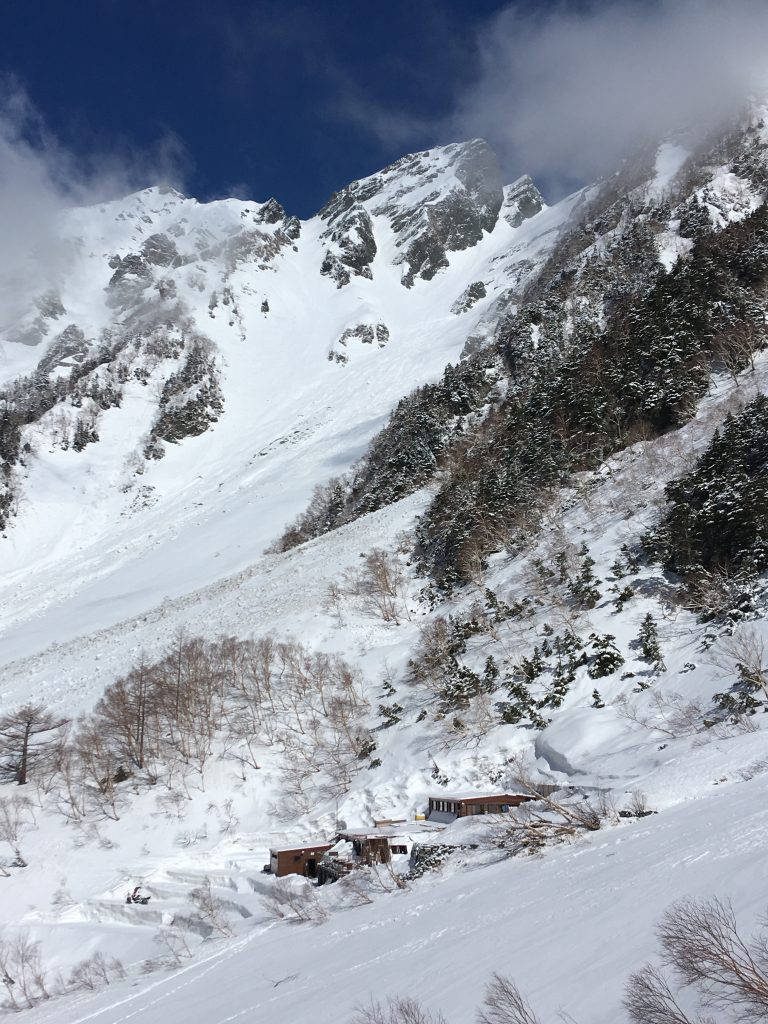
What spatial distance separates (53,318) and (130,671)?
149651mm

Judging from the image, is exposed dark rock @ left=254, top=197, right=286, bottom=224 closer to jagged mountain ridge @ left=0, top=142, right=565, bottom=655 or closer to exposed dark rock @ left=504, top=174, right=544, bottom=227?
jagged mountain ridge @ left=0, top=142, right=565, bottom=655

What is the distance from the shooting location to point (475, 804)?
23.4 metres

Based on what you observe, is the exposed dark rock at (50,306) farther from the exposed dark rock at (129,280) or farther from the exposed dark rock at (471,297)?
the exposed dark rock at (471,297)

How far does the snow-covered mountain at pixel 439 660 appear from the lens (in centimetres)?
1087

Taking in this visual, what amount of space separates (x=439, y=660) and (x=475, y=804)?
11.7 metres

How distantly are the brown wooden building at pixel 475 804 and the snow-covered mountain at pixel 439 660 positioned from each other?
1.48 m

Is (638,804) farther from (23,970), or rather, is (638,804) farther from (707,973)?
(23,970)

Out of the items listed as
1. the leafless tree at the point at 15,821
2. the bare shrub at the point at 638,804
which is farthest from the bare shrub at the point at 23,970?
the bare shrub at the point at 638,804

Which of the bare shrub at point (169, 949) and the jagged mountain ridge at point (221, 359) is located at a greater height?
the jagged mountain ridge at point (221, 359)

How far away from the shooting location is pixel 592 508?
133 ft

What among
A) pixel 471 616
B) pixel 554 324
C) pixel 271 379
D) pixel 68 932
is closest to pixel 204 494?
pixel 271 379

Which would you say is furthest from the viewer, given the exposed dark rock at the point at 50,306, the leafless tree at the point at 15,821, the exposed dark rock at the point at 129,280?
the exposed dark rock at the point at 50,306

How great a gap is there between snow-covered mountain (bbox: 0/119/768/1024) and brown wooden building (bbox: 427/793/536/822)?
4.87 feet

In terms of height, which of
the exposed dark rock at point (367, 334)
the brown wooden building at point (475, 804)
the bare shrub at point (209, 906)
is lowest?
the brown wooden building at point (475, 804)
